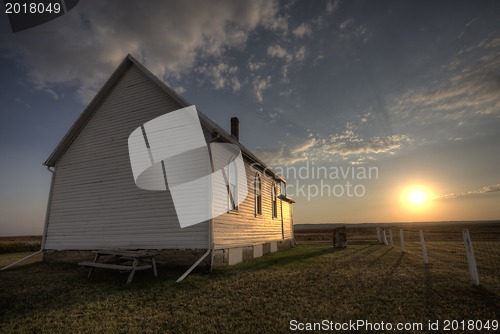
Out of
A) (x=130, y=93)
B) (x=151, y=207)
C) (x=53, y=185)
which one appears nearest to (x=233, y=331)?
(x=151, y=207)

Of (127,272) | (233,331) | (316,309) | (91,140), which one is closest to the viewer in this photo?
(233,331)

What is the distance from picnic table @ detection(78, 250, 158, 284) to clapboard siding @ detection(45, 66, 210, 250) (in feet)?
2.23

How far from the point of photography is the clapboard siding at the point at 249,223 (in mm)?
10953

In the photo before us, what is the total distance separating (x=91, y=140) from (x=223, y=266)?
27.2 feet

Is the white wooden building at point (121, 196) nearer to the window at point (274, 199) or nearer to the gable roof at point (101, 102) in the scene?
the gable roof at point (101, 102)

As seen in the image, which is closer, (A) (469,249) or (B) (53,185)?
(A) (469,249)

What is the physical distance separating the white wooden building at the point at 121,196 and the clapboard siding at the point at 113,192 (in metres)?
0.03

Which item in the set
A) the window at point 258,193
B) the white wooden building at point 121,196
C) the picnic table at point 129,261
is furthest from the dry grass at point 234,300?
the window at point 258,193

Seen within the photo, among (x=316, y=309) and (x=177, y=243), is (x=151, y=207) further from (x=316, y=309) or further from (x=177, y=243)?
(x=316, y=309)

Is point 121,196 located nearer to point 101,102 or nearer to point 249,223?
point 101,102

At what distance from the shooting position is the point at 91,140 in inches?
507

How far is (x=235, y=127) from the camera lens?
1802 cm

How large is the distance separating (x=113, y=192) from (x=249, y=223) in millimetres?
6374

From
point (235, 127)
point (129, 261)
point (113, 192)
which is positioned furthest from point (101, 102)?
point (235, 127)
